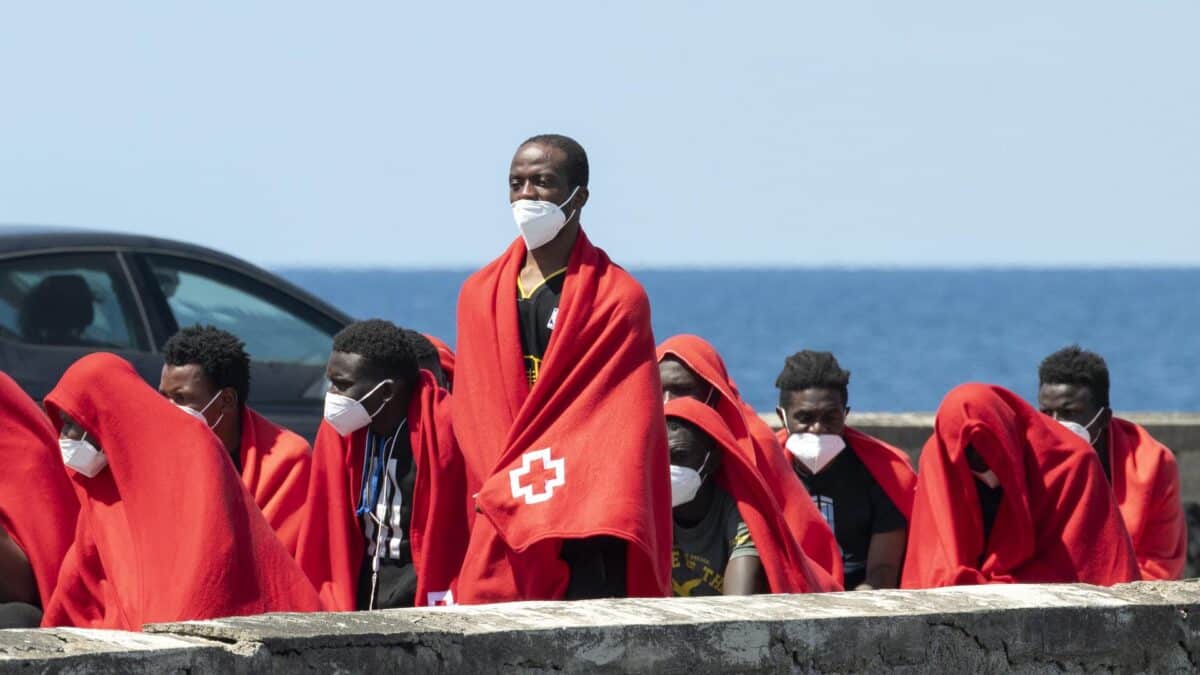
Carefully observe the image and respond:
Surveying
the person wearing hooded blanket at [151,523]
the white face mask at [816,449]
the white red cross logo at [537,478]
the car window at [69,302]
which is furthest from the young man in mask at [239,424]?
the car window at [69,302]

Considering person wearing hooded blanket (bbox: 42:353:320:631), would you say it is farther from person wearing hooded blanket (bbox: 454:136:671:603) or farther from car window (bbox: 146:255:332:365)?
car window (bbox: 146:255:332:365)

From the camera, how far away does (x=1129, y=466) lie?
9438 millimetres

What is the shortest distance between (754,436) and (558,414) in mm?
1552

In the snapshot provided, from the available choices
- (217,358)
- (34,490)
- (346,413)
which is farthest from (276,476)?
(34,490)

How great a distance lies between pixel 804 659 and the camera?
5.74m

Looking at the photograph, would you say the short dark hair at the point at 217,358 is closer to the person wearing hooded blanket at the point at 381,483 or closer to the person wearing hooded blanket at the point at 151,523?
the person wearing hooded blanket at the point at 381,483

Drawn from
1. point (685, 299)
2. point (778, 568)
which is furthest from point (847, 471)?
point (685, 299)

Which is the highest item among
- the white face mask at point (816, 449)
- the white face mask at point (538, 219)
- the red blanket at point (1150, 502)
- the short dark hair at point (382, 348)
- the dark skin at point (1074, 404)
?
the white face mask at point (538, 219)

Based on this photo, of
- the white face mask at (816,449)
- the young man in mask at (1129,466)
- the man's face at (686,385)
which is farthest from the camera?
the young man in mask at (1129,466)

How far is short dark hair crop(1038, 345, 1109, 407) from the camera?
934 cm

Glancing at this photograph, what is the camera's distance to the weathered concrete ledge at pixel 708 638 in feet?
16.3

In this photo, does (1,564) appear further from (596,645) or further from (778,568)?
(596,645)

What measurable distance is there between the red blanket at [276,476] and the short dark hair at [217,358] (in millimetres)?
153

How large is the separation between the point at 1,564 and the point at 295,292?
3.23 m
